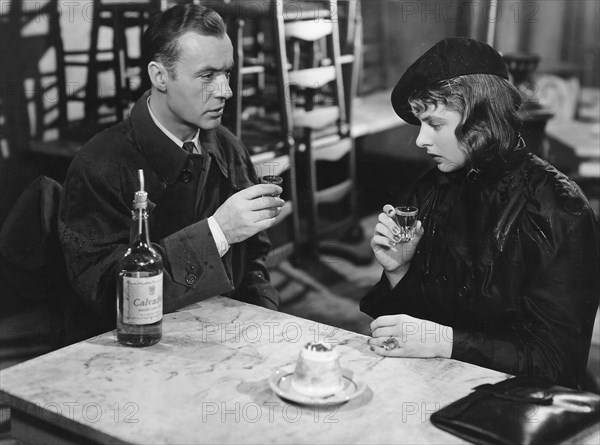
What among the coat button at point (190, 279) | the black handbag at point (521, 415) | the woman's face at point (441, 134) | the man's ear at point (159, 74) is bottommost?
the coat button at point (190, 279)

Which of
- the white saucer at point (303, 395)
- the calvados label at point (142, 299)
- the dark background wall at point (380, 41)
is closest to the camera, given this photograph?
the white saucer at point (303, 395)

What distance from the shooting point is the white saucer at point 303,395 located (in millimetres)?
1494

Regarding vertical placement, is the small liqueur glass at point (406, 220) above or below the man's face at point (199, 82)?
below

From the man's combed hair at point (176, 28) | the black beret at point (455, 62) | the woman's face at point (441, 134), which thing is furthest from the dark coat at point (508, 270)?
the man's combed hair at point (176, 28)

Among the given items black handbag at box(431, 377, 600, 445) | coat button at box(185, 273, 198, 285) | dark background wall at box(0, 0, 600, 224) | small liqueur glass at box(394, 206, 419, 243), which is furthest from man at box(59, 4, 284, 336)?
dark background wall at box(0, 0, 600, 224)

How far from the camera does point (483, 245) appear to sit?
205cm

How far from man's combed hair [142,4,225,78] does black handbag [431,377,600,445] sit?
1.28 m

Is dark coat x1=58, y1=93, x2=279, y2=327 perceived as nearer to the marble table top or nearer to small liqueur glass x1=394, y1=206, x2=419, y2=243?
the marble table top

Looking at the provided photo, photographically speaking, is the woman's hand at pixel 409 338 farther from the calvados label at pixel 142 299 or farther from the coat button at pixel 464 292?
the calvados label at pixel 142 299

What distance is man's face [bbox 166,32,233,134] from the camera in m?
2.31

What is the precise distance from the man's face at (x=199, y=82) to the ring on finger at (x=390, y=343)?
0.87 metres

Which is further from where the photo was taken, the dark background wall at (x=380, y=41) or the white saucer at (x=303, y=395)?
the dark background wall at (x=380, y=41)

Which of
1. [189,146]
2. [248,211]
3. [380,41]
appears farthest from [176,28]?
[380,41]

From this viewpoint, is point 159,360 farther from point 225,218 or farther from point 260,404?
point 225,218
